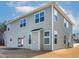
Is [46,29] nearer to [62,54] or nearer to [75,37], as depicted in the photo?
[75,37]

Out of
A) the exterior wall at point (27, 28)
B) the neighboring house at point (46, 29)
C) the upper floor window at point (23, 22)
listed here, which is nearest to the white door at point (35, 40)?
the neighboring house at point (46, 29)

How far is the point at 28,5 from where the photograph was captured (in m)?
13.0

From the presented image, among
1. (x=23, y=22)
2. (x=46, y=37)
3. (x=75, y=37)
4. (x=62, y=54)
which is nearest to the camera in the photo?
(x=62, y=54)

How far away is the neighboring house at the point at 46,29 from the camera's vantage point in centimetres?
1253

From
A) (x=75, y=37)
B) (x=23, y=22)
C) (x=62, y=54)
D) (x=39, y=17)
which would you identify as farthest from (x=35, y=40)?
(x=62, y=54)

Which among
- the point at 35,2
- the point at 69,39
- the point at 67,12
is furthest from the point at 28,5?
the point at 69,39

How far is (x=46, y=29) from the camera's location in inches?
510

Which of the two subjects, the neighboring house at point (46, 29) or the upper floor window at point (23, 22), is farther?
the upper floor window at point (23, 22)

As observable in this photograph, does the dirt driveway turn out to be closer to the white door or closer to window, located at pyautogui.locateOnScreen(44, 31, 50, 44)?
window, located at pyautogui.locateOnScreen(44, 31, 50, 44)

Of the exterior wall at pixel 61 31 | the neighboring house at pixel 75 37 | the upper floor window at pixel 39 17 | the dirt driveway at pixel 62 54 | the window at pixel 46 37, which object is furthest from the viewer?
the upper floor window at pixel 39 17

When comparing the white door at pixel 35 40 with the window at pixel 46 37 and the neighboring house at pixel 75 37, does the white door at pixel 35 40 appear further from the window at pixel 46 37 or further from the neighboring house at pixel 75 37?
the neighboring house at pixel 75 37

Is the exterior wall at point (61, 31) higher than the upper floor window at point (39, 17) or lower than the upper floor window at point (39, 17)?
lower

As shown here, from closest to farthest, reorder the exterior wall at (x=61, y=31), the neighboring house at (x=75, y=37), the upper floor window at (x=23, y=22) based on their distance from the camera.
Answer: the exterior wall at (x=61, y=31) < the neighboring house at (x=75, y=37) < the upper floor window at (x=23, y=22)

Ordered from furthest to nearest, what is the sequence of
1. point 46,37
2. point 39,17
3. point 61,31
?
point 39,17
point 46,37
point 61,31
